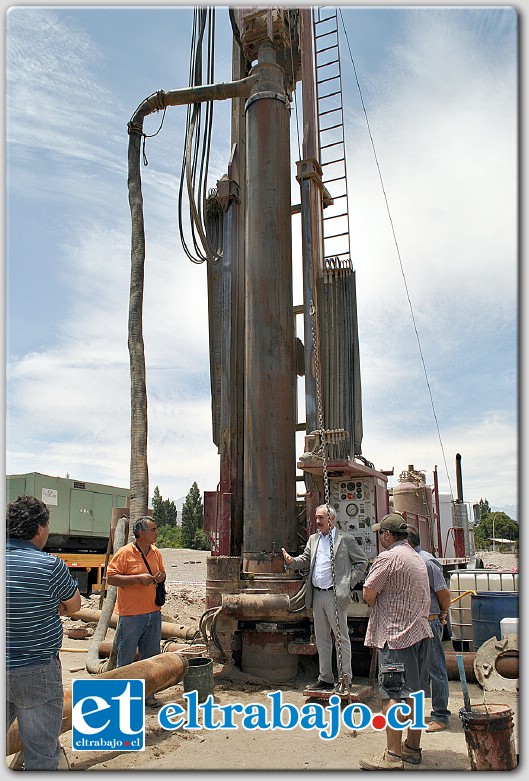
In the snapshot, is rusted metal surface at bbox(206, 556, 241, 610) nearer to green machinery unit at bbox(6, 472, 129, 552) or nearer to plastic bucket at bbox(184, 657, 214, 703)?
plastic bucket at bbox(184, 657, 214, 703)

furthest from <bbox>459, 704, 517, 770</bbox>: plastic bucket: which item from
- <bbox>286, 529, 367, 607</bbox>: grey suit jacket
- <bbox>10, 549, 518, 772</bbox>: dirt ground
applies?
<bbox>286, 529, 367, 607</bbox>: grey suit jacket

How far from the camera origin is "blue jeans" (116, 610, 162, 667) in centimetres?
677

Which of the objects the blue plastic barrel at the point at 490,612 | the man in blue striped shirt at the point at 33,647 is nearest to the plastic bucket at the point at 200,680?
the man in blue striped shirt at the point at 33,647

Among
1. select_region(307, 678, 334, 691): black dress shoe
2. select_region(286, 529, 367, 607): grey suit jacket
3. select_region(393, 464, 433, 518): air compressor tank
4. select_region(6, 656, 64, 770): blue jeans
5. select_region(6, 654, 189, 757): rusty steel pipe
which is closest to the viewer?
select_region(6, 656, 64, 770): blue jeans

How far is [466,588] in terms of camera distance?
10.4 metres

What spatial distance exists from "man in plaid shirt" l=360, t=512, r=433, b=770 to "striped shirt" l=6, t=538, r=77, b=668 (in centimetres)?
245

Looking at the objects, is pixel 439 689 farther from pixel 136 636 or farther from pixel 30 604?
pixel 30 604

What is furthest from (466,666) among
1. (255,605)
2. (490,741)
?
(490,741)

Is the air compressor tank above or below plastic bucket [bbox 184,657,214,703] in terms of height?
above

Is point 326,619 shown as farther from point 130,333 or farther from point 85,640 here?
point 85,640

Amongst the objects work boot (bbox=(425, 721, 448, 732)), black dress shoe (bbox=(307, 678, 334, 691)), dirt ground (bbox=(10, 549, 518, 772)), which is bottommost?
work boot (bbox=(425, 721, 448, 732))

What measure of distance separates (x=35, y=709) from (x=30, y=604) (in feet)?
2.00

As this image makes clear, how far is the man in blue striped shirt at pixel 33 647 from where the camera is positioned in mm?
3990

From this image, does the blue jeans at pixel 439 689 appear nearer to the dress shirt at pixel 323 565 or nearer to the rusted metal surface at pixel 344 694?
the rusted metal surface at pixel 344 694
